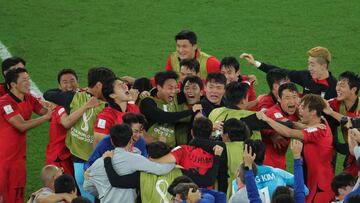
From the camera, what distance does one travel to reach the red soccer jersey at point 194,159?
8602 mm

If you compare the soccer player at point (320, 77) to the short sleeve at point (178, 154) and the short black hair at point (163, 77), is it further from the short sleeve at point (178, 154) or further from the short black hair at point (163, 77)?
the short sleeve at point (178, 154)

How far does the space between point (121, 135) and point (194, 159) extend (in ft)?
2.28

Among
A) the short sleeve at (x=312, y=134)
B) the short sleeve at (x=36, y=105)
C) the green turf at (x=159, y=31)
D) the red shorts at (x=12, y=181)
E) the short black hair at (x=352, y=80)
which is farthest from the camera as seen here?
the green turf at (x=159, y=31)

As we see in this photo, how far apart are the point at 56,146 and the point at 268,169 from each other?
269 centimetres

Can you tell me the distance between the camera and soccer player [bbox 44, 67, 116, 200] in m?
9.91

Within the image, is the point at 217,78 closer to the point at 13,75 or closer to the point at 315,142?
the point at 315,142

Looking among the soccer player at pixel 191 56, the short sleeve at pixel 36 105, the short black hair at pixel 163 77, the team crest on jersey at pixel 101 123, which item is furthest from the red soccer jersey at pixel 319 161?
the short sleeve at pixel 36 105

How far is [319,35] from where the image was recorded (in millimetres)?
15359

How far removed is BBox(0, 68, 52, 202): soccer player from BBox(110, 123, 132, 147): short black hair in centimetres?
210

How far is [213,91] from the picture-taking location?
996 centimetres

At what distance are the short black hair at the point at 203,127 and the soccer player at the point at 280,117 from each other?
131cm

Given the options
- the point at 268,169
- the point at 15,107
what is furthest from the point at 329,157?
the point at 15,107

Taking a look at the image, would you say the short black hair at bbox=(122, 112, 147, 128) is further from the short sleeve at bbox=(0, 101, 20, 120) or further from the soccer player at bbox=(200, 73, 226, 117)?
the short sleeve at bbox=(0, 101, 20, 120)

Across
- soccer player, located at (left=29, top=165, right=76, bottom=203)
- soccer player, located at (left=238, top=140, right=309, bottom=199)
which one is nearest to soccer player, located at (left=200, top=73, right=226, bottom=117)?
soccer player, located at (left=238, top=140, right=309, bottom=199)
